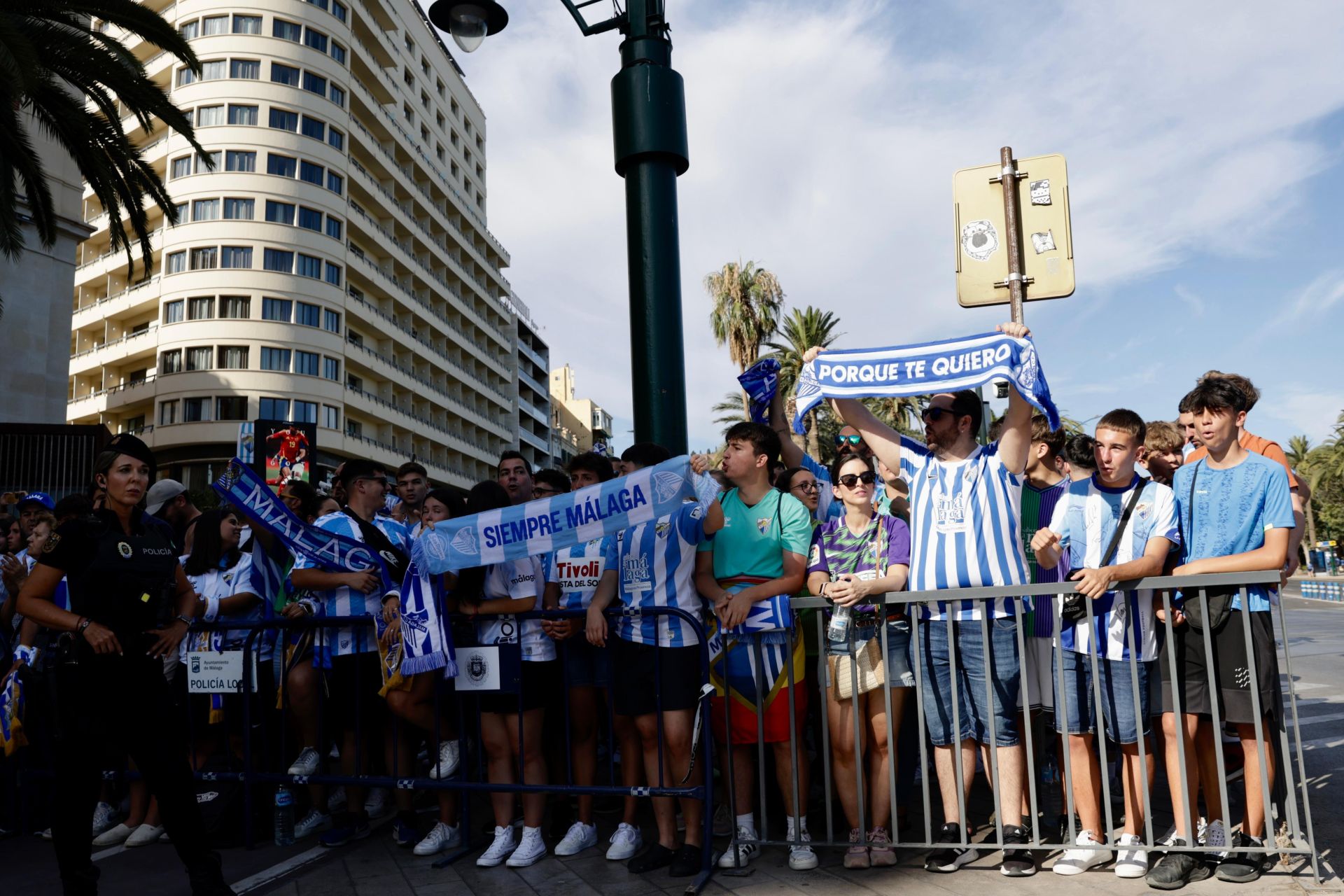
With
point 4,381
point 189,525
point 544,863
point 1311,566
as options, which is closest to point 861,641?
point 544,863

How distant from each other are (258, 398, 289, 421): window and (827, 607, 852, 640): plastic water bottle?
46.3 m

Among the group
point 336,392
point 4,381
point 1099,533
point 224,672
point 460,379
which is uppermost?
point 460,379

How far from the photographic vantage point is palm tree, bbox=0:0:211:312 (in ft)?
37.1

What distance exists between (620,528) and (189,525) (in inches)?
161

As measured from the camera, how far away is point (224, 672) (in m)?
5.74

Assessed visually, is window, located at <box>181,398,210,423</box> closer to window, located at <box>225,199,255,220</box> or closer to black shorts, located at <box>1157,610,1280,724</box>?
window, located at <box>225,199,255,220</box>

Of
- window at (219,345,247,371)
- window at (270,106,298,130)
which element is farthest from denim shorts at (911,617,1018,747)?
window at (270,106,298,130)

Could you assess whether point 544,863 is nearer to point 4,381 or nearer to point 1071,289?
point 1071,289

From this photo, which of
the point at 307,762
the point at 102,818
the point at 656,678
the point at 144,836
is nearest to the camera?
the point at 656,678

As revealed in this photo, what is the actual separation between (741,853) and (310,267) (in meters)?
50.5

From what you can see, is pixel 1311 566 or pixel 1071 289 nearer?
pixel 1071 289

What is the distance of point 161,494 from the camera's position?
6820mm

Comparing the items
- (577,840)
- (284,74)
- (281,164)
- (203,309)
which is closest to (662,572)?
(577,840)

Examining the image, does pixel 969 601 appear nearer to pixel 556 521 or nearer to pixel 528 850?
pixel 556 521
